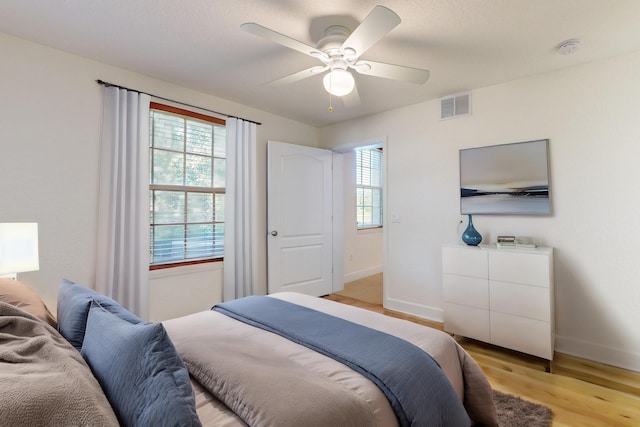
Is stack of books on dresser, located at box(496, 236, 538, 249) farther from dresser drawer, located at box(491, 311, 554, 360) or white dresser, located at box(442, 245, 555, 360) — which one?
dresser drawer, located at box(491, 311, 554, 360)

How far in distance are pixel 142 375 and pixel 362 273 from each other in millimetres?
4947

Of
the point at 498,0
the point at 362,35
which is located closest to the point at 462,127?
the point at 498,0

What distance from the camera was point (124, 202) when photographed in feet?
8.74

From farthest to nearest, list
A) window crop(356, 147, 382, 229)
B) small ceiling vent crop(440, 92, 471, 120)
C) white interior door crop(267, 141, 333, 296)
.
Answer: window crop(356, 147, 382, 229)
white interior door crop(267, 141, 333, 296)
small ceiling vent crop(440, 92, 471, 120)

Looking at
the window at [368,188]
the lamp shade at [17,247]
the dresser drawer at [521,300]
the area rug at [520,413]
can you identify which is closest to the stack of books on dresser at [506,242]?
the dresser drawer at [521,300]

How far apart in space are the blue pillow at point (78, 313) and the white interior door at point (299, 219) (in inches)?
98.1

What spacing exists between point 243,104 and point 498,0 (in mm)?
2612

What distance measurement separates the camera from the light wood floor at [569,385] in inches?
72.2

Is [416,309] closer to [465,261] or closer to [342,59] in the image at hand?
[465,261]

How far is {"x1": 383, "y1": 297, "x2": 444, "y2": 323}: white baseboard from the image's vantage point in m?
3.37

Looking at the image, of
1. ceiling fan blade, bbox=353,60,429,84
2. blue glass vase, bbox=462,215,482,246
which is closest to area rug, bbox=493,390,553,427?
blue glass vase, bbox=462,215,482,246

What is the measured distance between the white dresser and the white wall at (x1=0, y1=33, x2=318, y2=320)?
313 centimetres

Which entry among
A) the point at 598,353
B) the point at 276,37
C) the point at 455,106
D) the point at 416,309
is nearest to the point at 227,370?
the point at 276,37

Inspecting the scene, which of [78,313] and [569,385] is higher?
[78,313]
